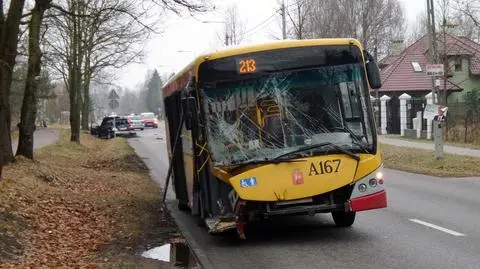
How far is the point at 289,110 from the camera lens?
29.6 ft

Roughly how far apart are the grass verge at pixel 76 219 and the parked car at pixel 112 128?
1355 inches

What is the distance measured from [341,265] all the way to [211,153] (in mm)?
2516

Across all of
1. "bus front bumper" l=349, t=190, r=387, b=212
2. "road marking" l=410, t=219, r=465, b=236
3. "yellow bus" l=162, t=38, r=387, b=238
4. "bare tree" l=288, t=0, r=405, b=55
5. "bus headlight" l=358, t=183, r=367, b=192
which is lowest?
"road marking" l=410, t=219, r=465, b=236

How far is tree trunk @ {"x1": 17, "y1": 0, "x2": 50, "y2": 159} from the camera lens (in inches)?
771

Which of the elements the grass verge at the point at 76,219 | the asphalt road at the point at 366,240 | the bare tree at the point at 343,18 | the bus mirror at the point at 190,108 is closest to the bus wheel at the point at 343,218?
the asphalt road at the point at 366,240

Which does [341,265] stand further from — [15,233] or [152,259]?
[15,233]

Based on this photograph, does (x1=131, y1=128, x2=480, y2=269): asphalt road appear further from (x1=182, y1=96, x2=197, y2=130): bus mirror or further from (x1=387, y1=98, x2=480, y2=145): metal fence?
(x1=387, y1=98, x2=480, y2=145): metal fence

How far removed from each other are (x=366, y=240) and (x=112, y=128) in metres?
45.8

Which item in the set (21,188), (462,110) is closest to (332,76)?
(21,188)

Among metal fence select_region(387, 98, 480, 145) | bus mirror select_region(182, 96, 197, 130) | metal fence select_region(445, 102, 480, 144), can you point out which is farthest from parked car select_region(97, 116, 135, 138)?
bus mirror select_region(182, 96, 197, 130)

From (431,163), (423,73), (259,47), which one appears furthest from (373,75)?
(423,73)

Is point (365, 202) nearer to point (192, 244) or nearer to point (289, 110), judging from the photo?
point (289, 110)

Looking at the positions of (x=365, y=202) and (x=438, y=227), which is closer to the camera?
(x=365, y=202)

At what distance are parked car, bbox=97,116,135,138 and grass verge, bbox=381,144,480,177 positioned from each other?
31585mm
